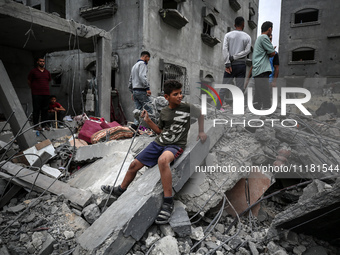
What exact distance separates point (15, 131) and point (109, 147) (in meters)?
2.18

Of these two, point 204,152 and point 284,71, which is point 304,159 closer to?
point 204,152

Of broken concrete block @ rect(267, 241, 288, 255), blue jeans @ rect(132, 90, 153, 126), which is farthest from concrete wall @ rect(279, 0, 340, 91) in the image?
broken concrete block @ rect(267, 241, 288, 255)

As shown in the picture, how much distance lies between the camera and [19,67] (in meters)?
7.79

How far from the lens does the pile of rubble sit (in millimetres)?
2174

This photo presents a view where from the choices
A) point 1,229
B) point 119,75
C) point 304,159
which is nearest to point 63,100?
point 119,75

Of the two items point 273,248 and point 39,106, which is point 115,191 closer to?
point 273,248

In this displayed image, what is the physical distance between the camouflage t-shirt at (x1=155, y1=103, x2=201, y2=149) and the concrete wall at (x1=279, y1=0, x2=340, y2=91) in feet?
62.7

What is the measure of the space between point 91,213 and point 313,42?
73.4ft

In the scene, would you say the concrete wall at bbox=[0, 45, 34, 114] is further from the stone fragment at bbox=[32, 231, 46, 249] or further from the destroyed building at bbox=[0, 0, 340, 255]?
the stone fragment at bbox=[32, 231, 46, 249]

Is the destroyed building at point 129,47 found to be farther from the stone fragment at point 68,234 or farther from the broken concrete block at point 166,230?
the broken concrete block at point 166,230

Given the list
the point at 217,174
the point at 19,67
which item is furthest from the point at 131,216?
the point at 19,67

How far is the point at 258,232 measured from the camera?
271cm

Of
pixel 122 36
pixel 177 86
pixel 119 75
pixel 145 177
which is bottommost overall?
pixel 145 177

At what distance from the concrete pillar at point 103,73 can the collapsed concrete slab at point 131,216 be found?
4.69 metres
